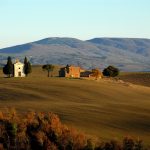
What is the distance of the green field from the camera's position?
84312 mm

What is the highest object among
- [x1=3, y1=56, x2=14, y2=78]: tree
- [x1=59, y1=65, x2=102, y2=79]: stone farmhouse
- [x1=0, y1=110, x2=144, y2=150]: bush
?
[x1=3, y1=56, x2=14, y2=78]: tree

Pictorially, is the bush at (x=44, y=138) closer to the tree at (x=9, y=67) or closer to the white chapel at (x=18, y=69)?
the tree at (x=9, y=67)

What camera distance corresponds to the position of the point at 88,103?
11231cm

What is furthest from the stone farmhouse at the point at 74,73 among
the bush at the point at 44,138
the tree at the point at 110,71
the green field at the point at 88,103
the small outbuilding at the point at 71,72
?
the bush at the point at 44,138

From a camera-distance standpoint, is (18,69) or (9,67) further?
(18,69)

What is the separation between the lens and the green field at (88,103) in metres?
84.3

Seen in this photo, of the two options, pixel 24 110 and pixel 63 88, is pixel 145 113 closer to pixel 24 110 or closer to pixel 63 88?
pixel 24 110

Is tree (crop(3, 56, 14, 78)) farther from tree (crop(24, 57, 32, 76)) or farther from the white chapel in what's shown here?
tree (crop(24, 57, 32, 76))

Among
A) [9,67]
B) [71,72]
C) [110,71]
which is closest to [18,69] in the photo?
[9,67]

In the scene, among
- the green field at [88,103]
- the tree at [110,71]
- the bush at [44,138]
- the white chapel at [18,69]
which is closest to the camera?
the bush at [44,138]

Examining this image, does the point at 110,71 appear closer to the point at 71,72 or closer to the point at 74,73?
the point at 74,73

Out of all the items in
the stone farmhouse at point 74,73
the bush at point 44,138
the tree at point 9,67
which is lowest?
the bush at point 44,138

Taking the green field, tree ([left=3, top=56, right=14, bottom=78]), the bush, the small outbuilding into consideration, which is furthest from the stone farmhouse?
the bush

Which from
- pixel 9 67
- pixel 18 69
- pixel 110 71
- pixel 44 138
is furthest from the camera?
pixel 110 71
